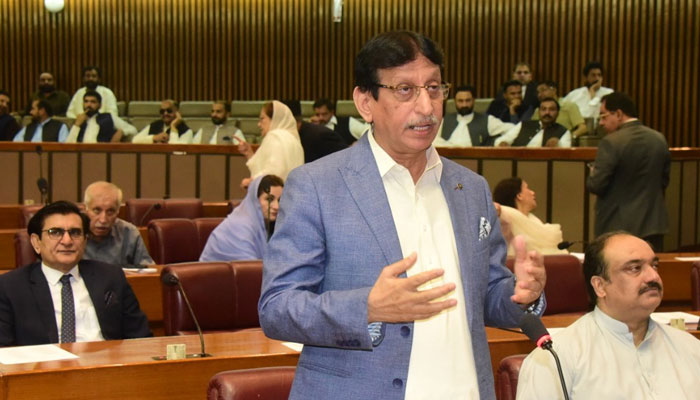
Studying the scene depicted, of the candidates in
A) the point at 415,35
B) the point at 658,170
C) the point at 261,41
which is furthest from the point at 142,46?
the point at 415,35

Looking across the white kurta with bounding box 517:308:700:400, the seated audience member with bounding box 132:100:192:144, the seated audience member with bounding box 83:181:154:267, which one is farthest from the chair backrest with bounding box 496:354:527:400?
the seated audience member with bounding box 132:100:192:144

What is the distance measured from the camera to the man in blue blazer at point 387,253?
184 centimetres

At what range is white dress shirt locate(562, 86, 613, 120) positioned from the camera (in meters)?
11.7

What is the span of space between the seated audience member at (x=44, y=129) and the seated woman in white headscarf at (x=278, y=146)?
14.4 ft

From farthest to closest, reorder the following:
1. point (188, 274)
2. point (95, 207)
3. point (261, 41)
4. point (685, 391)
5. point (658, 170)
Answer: point (261, 41)
point (658, 170)
point (95, 207)
point (188, 274)
point (685, 391)

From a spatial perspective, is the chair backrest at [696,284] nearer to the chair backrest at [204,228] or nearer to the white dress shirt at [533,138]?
the chair backrest at [204,228]

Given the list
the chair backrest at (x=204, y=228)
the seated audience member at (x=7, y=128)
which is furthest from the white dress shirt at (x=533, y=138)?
the seated audience member at (x=7, y=128)

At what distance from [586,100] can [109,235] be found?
24.5ft

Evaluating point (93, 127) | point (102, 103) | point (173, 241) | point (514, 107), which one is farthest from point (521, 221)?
point (102, 103)

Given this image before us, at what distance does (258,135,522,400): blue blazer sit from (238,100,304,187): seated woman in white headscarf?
5986mm

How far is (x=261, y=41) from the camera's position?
15250 mm

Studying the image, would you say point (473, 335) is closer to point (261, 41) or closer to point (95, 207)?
point (95, 207)

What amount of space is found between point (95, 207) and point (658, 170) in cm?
386

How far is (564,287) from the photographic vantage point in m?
4.92
